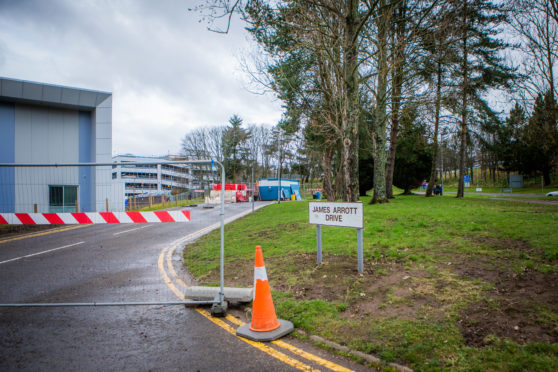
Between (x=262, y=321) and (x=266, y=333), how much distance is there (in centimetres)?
17

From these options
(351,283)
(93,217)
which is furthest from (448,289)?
(93,217)

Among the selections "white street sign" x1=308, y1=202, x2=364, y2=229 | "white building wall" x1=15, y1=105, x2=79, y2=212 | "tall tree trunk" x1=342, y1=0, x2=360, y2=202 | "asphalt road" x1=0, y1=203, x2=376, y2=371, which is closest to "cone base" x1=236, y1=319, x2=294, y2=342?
"asphalt road" x1=0, y1=203, x2=376, y2=371

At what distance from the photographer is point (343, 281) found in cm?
573

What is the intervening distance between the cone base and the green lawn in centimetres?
20

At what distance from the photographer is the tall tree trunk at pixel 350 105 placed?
36.8 ft

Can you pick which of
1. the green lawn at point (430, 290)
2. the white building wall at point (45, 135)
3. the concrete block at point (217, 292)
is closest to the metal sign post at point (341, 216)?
the green lawn at point (430, 290)

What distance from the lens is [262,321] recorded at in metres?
4.14

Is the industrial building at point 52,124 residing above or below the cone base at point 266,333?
above

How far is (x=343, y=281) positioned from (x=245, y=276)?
2.02 metres

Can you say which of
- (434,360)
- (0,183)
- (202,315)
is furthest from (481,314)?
(0,183)

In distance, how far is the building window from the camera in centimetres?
689

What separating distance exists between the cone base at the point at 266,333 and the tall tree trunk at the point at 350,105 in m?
8.50

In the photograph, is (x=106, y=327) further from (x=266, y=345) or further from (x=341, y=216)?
(x=341, y=216)

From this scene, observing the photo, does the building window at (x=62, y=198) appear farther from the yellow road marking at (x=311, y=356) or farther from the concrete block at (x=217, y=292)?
the yellow road marking at (x=311, y=356)
